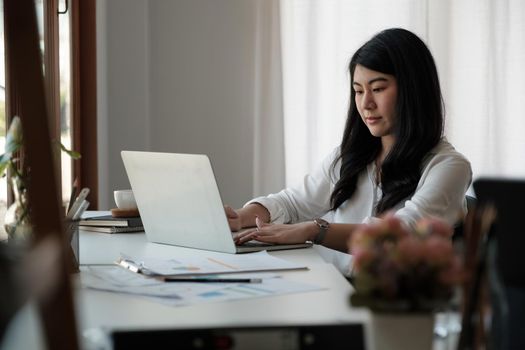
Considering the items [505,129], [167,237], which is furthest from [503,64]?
[167,237]

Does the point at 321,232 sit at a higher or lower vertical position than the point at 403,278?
lower

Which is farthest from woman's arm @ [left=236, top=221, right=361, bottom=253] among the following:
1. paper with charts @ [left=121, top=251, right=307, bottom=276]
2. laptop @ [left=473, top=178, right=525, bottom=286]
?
laptop @ [left=473, top=178, right=525, bottom=286]

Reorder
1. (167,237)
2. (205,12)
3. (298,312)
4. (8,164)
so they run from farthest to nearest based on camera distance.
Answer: (205,12) < (167,237) < (8,164) < (298,312)

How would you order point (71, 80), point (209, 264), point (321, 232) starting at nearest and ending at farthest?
point (209, 264)
point (321, 232)
point (71, 80)

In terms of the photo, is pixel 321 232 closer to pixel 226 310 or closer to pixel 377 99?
pixel 377 99

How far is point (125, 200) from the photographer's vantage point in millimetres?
2527

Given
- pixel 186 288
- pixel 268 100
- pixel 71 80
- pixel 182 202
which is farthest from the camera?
pixel 268 100

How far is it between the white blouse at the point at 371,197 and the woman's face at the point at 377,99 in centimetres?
16

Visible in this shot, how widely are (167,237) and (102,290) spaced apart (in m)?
0.63

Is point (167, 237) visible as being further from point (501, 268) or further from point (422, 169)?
point (501, 268)

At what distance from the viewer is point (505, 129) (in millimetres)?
4457

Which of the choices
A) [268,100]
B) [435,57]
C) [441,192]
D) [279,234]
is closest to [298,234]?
[279,234]

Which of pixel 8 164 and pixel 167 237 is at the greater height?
pixel 8 164

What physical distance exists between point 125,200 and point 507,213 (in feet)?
5.20
